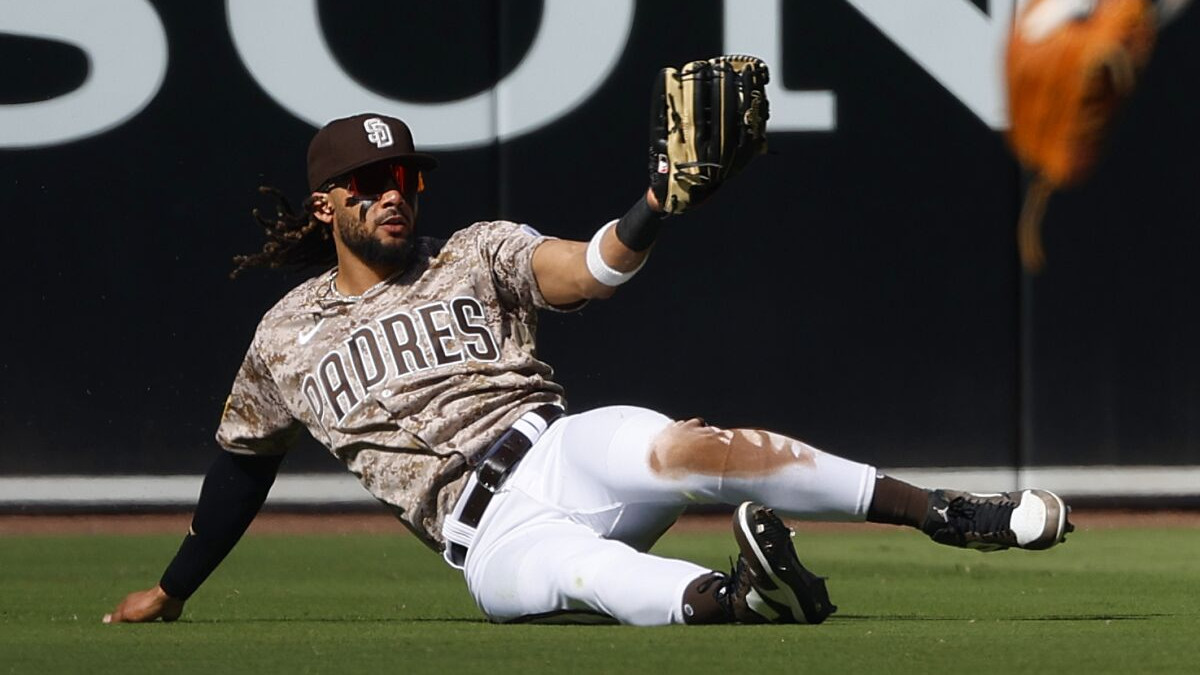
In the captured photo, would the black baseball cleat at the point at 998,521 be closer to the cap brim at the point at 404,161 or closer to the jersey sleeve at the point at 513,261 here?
the jersey sleeve at the point at 513,261

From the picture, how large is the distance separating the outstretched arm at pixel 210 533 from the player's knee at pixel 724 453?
102 centimetres

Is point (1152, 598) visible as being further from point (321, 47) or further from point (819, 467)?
point (321, 47)

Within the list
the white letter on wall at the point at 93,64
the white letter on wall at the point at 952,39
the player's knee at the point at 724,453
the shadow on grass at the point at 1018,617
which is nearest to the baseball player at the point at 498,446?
the player's knee at the point at 724,453

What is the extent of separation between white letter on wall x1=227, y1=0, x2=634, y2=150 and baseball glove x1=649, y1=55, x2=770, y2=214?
299 cm

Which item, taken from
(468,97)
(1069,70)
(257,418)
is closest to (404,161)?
(257,418)

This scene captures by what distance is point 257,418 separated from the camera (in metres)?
4.48

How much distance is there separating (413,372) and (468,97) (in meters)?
2.82

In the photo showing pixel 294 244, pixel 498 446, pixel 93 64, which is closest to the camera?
pixel 498 446

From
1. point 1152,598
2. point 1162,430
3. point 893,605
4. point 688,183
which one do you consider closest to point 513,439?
point 688,183

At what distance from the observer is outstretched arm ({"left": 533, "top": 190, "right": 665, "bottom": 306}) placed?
400 centimetres

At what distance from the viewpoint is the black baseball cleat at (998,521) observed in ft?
12.1

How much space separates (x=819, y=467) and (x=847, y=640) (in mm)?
314

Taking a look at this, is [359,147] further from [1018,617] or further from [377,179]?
[1018,617]

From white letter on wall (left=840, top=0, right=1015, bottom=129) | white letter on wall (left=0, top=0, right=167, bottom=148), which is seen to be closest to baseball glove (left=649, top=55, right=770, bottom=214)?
white letter on wall (left=840, top=0, right=1015, bottom=129)
